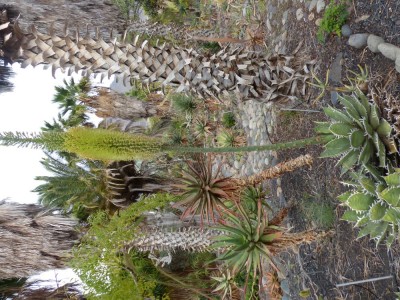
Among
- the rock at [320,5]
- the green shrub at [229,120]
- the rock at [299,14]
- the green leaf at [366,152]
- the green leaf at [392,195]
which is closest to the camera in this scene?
the green leaf at [392,195]

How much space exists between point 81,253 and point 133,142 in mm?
3265

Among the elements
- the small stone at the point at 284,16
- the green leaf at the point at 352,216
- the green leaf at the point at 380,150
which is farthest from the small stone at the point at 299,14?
the green leaf at the point at 352,216

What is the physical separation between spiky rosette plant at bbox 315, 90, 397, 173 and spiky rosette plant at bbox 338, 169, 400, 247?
0.52 feet

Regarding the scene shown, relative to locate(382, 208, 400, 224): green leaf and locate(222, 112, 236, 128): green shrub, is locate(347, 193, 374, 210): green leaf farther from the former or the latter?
locate(222, 112, 236, 128): green shrub

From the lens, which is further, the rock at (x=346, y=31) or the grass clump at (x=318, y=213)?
the grass clump at (x=318, y=213)

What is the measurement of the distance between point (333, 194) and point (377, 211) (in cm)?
126

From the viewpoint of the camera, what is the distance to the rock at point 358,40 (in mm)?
3725

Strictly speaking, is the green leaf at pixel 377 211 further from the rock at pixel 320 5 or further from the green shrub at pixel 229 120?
the green shrub at pixel 229 120

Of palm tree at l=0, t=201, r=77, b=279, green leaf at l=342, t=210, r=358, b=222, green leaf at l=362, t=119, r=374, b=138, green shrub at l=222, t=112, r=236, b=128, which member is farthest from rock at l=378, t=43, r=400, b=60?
palm tree at l=0, t=201, r=77, b=279

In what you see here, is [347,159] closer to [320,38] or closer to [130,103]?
[320,38]

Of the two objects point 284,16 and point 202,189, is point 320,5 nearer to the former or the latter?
→ point 284,16

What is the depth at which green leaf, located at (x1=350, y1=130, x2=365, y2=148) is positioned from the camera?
3.10m

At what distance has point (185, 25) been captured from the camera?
8922mm

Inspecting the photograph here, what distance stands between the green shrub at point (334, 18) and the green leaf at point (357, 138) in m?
1.33
